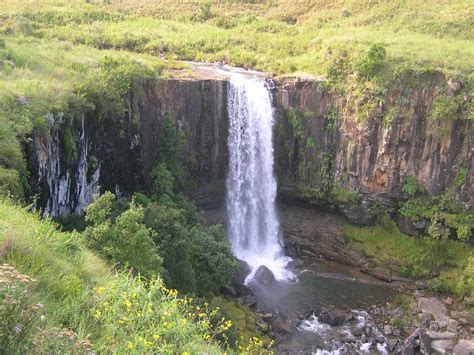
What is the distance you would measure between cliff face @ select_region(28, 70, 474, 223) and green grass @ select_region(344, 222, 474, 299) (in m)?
1.11

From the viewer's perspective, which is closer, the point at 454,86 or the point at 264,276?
the point at 264,276

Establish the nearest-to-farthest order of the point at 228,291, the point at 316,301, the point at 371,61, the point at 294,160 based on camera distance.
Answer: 1. the point at 228,291
2. the point at 316,301
3. the point at 371,61
4. the point at 294,160

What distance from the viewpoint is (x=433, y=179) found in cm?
2417

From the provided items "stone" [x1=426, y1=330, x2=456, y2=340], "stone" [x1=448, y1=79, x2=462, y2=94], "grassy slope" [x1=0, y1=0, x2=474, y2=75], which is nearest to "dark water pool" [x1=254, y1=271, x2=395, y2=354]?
"stone" [x1=426, y1=330, x2=456, y2=340]

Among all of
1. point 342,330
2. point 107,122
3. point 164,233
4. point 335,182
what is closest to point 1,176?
point 164,233

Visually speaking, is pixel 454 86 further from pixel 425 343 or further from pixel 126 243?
pixel 126 243

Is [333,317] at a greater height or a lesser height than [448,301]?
greater

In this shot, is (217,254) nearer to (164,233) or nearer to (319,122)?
(164,233)

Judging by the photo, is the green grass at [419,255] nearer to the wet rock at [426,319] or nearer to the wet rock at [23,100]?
the wet rock at [426,319]

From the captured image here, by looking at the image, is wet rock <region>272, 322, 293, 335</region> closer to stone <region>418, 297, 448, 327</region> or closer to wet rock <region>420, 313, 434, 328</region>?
wet rock <region>420, 313, 434, 328</region>

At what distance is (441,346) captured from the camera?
18750mm

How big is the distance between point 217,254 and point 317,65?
13717 millimetres

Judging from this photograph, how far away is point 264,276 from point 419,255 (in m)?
7.96

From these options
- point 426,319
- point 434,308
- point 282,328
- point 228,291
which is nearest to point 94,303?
point 282,328
